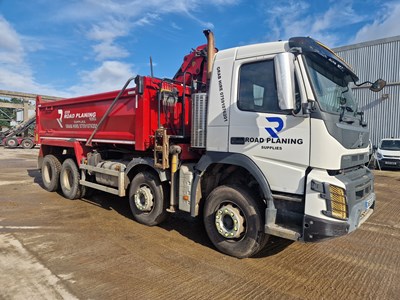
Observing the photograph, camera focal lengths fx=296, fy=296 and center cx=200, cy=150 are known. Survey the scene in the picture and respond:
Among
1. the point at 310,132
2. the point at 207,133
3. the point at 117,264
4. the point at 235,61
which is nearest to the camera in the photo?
the point at 310,132

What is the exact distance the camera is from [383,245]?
453cm

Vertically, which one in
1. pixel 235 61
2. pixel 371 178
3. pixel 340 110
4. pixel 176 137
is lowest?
pixel 371 178

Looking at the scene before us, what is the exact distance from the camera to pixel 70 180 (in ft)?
23.9

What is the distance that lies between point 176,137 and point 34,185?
6316mm

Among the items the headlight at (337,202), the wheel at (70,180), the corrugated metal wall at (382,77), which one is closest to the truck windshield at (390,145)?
the corrugated metal wall at (382,77)

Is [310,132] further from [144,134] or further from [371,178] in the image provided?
[144,134]

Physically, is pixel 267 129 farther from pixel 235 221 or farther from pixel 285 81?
pixel 235 221

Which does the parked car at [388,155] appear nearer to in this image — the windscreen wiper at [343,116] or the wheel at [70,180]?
the windscreen wiper at [343,116]

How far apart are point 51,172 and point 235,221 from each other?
236 inches

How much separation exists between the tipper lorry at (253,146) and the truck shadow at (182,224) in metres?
0.39

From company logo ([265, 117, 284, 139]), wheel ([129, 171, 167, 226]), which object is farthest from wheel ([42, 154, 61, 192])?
company logo ([265, 117, 284, 139])

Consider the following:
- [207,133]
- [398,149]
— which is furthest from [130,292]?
[398,149]

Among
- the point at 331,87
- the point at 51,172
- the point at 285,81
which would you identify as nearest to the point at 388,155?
the point at 331,87

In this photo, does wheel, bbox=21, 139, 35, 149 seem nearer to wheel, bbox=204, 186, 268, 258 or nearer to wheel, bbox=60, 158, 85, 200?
wheel, bbox=60, 158, 85, 200
